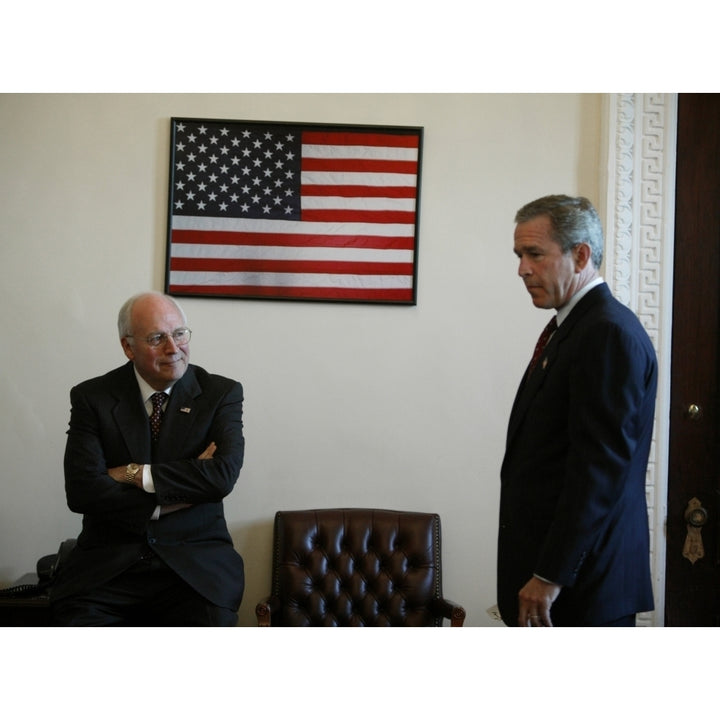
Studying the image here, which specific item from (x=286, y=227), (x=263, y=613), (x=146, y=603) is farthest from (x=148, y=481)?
(x=286, y=227)

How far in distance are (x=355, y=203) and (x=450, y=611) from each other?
5.98 feet

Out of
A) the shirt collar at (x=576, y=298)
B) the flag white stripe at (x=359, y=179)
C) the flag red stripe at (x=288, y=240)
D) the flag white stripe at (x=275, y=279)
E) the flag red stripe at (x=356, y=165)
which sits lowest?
the shirt collar at (x=576, y=298)

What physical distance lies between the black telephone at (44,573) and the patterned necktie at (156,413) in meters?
0.70

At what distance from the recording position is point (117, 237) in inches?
150

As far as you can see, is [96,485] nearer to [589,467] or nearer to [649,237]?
[589,467]

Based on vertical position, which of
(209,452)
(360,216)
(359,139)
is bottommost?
(209,452)

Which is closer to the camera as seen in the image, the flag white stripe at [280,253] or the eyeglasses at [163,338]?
the eyeglasses at [163,338]

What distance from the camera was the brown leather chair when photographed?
3.60 meters

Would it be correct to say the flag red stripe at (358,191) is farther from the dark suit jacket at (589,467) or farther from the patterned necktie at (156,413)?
the dark suit jacket at (589,467)

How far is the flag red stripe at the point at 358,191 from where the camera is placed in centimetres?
383

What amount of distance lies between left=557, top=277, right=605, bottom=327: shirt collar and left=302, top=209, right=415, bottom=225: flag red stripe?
1.57 meters

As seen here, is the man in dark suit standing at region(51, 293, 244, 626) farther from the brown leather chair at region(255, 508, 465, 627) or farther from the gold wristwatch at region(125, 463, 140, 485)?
the brown leather chair at region(255, 508, 465, 627)

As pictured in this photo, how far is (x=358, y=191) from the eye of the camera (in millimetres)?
3838

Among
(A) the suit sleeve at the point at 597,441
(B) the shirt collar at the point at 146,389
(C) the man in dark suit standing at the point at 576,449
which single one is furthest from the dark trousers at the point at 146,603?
(A) the suit sleeve at the point at 597,441
